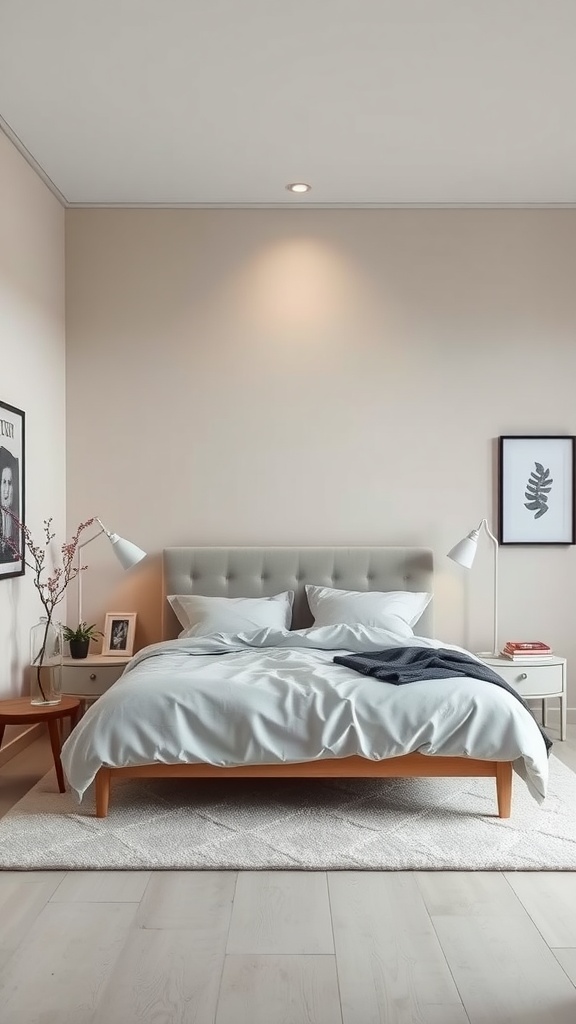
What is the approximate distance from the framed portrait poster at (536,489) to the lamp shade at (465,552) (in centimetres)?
38

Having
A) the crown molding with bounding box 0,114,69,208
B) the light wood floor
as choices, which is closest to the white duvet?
the light wood floor

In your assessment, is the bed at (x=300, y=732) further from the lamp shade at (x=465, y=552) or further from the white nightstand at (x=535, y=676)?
the lamp shade at (x=465, y=552)

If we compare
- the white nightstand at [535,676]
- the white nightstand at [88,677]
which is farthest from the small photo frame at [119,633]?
the white nightstand at [535,676]

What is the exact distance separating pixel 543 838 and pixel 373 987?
50.5 inches

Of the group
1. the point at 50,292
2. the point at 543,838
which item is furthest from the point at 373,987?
the point at 50,292

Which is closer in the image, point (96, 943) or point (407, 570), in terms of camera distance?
point (96, 943)

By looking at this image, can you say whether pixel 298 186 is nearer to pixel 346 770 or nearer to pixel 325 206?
pixel 325 206

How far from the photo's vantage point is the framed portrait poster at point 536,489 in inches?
211

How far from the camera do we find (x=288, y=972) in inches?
95.2

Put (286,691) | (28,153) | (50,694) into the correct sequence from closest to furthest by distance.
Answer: (286,691)
(50,694)
(28,153)

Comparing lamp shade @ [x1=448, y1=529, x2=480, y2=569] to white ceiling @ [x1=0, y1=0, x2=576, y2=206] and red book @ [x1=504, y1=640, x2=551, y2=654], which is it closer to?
red book @ [x1=504, y1=640, x2=551, y2=654]

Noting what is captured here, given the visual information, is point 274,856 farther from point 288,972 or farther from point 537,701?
point 537,701

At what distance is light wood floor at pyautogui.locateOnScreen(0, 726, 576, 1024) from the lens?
7.34 feet

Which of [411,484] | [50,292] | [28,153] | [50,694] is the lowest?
[50,694]
